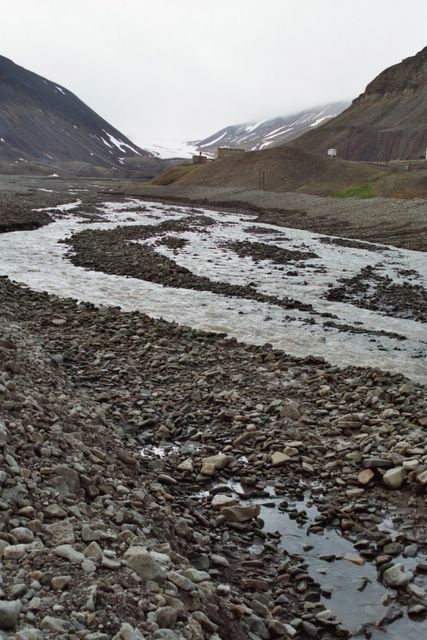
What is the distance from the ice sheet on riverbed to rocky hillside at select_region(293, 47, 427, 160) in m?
109

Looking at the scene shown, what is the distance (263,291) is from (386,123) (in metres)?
156

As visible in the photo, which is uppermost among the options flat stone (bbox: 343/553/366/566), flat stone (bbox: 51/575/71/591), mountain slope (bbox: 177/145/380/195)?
mountain slope (bbox: 177/145/380/195)

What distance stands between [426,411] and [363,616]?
15.8ft

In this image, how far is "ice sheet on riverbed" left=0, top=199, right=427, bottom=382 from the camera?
14664 mm

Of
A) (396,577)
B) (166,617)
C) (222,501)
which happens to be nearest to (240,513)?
(222,501)

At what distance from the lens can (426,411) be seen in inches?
381

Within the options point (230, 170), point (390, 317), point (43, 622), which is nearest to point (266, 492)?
point (43, 622)

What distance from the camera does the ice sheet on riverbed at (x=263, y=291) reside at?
48.1ft

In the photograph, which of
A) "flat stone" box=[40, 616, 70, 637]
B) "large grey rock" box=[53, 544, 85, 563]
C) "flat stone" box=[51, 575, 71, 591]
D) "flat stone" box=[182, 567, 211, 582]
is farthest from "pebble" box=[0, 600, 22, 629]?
"flat stone" box=[182, 567, 211, 582]

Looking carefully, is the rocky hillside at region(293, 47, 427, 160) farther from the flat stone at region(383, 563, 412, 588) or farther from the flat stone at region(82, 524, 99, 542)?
the flat stone at region(82, 524, 99, 542)

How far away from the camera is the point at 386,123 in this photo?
162m

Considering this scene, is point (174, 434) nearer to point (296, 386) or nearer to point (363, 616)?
point (296, 386)

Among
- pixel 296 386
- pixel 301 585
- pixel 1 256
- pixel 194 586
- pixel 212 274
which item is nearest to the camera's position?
pixel 194 586

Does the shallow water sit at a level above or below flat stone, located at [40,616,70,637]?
below
